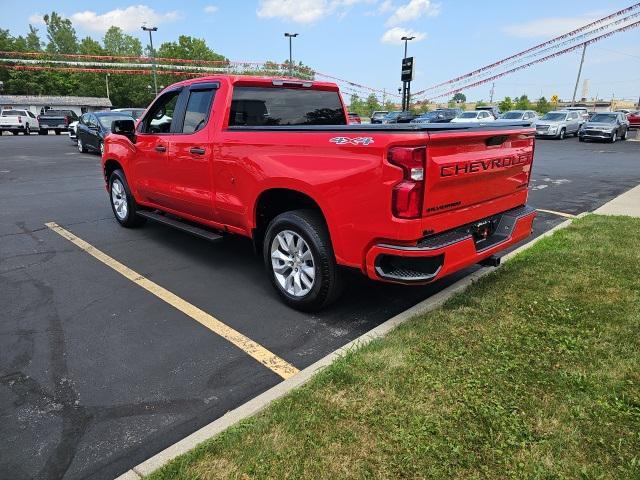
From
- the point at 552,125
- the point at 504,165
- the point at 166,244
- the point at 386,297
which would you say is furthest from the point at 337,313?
the point at 552,125

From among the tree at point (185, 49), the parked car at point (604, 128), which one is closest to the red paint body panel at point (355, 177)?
the parked car at point (604, 128)

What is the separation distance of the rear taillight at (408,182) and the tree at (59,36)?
11435 centimetres

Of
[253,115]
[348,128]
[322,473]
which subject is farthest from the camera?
[253,115]

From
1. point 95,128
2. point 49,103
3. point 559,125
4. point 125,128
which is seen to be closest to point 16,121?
point 95,128

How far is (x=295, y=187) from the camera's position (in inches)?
149

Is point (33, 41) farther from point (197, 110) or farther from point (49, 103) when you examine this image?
point (197, 110)

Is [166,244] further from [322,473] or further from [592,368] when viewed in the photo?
[592,368]

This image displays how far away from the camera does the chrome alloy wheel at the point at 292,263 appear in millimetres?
3922

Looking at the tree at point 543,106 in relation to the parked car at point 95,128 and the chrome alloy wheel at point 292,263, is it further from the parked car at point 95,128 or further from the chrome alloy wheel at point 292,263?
the chrome alloy wheel at point 292,263

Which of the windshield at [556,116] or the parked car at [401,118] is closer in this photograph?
the parked car at [401,118]

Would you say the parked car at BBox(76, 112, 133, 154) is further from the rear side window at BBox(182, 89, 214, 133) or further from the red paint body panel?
the red paint body panel

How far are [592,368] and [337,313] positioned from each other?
1923mm

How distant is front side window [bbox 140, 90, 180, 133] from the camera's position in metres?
5.45

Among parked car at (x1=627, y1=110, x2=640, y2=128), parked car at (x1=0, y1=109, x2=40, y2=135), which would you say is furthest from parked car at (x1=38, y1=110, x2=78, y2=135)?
parked car at (x1=627, y1=110, x2=640, y2=128)
